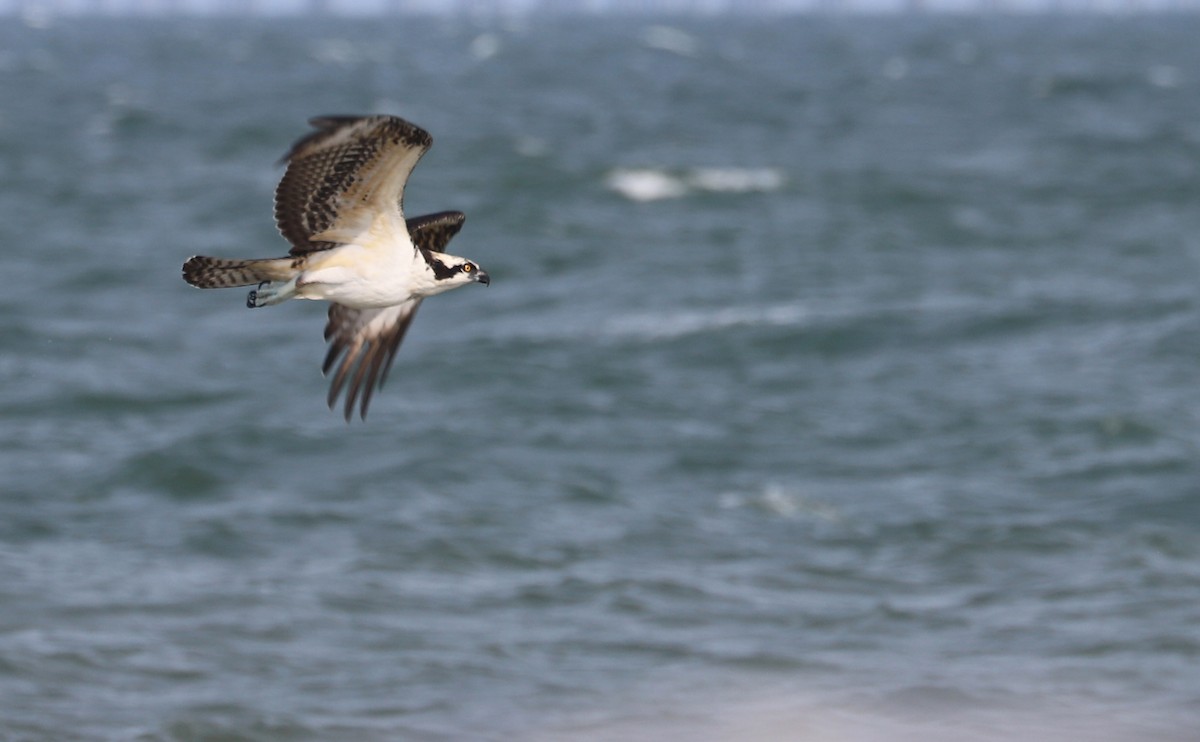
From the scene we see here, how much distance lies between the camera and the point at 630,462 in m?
21.6

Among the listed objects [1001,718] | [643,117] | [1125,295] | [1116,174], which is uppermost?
[643,117]

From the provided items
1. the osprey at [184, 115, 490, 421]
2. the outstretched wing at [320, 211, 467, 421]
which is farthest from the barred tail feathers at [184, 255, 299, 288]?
the outstretched wing at [320, 211, 467, 421]

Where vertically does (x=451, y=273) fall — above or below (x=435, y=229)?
below

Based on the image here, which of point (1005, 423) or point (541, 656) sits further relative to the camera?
point (1005, 423)

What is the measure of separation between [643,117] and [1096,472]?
39.4 m

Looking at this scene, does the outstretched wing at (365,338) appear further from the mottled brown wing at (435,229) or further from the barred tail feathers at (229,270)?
the barred tail feathers at (229,270)

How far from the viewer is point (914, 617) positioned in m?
16.4

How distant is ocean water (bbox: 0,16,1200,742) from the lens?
48.5 feet

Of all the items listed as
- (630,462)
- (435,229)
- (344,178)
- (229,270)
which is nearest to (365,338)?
(435,229)

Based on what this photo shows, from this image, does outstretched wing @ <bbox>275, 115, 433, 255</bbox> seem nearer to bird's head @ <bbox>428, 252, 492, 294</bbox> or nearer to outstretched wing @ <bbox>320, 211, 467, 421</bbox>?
bird's head @ <bbox>428, 252, 492, 294</bbox>

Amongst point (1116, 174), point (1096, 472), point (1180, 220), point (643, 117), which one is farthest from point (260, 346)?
point (643, 117)

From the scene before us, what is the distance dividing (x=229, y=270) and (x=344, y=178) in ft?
2.27

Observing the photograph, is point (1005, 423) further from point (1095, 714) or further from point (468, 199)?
point (468, 199)

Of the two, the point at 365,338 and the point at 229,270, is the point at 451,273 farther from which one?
the point at 365,338
